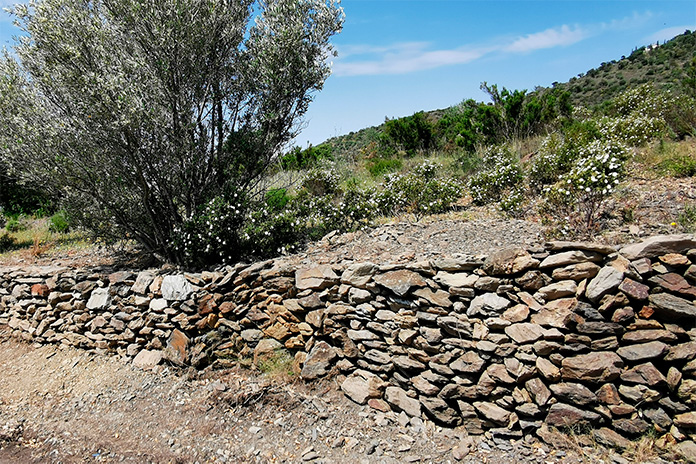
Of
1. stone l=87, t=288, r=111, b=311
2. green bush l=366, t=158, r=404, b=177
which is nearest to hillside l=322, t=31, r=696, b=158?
green bush l=366, t=158, r=404, b=177

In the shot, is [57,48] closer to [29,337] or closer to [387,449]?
[29,337]

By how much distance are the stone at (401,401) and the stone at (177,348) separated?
2.37 metres

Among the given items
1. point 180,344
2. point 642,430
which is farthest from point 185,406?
point 642,430

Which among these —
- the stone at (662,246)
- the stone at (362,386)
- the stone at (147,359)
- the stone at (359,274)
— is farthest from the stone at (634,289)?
the stone at (147,359)

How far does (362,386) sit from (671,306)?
2492mm

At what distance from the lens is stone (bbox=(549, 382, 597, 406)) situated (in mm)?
2912

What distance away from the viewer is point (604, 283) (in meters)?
2.94

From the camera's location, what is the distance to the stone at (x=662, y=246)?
111 inches

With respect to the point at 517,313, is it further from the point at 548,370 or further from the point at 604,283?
the point at 604,283

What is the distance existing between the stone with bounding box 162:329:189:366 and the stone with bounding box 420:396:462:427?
9.01 feet

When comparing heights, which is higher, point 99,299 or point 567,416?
point 99,299

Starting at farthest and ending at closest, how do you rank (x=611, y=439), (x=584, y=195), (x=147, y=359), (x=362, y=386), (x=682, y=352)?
(x=147, y=359), (x=584, y=195), (x=362, y=386), (x=611, y=439), (x=682, y=352)

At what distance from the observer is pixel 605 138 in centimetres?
638

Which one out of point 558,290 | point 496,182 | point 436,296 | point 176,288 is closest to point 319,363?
point 436,296
